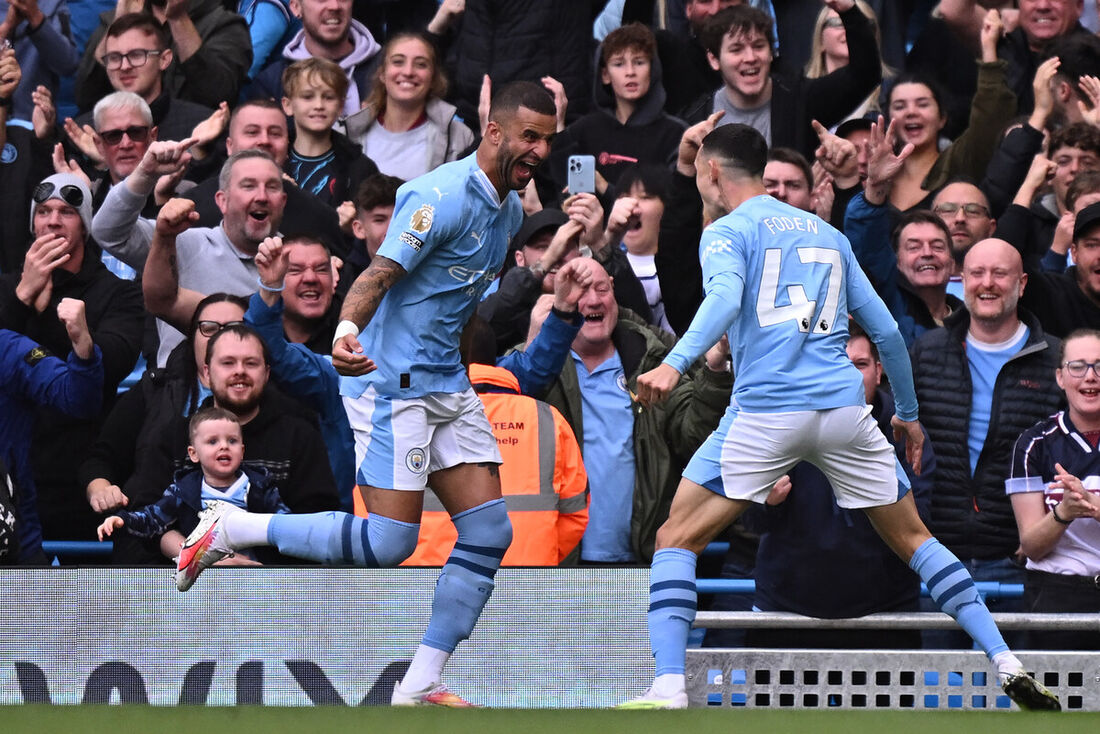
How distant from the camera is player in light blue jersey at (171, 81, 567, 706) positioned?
5.88 m

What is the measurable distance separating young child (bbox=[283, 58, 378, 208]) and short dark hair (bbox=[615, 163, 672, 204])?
149 cm

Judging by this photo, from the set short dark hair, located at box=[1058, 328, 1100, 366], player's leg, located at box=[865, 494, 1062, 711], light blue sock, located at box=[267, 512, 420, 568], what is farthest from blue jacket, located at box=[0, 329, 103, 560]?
short dark hair, located at box=[1058, 328, 1100, 366]

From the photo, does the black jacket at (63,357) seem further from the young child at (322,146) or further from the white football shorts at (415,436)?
the white football shorts at (415,436)

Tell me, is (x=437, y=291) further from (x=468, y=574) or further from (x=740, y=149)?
(x=740, y=149)

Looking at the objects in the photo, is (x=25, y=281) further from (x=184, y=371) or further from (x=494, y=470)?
(x=494, y=470)

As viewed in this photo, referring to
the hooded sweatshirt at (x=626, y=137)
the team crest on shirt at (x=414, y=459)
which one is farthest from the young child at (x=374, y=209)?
the team crest on shirt at (x=414, y=459)

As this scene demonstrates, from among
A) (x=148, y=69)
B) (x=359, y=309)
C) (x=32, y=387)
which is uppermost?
(x=148, y=69)

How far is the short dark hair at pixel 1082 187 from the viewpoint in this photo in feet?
26.3

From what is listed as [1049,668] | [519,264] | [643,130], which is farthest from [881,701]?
[643,130]

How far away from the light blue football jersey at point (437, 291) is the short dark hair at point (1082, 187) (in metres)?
3.51

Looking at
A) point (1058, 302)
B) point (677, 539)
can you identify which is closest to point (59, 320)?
point (677, 539)

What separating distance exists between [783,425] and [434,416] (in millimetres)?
1335

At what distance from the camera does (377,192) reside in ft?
27.2

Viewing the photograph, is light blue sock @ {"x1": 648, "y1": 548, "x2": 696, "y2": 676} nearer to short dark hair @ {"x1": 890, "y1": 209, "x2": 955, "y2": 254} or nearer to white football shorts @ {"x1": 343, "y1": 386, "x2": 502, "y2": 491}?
white football shorts @ {"x1": 343, "y1": 386, "x2": 502, "y2": 491}
